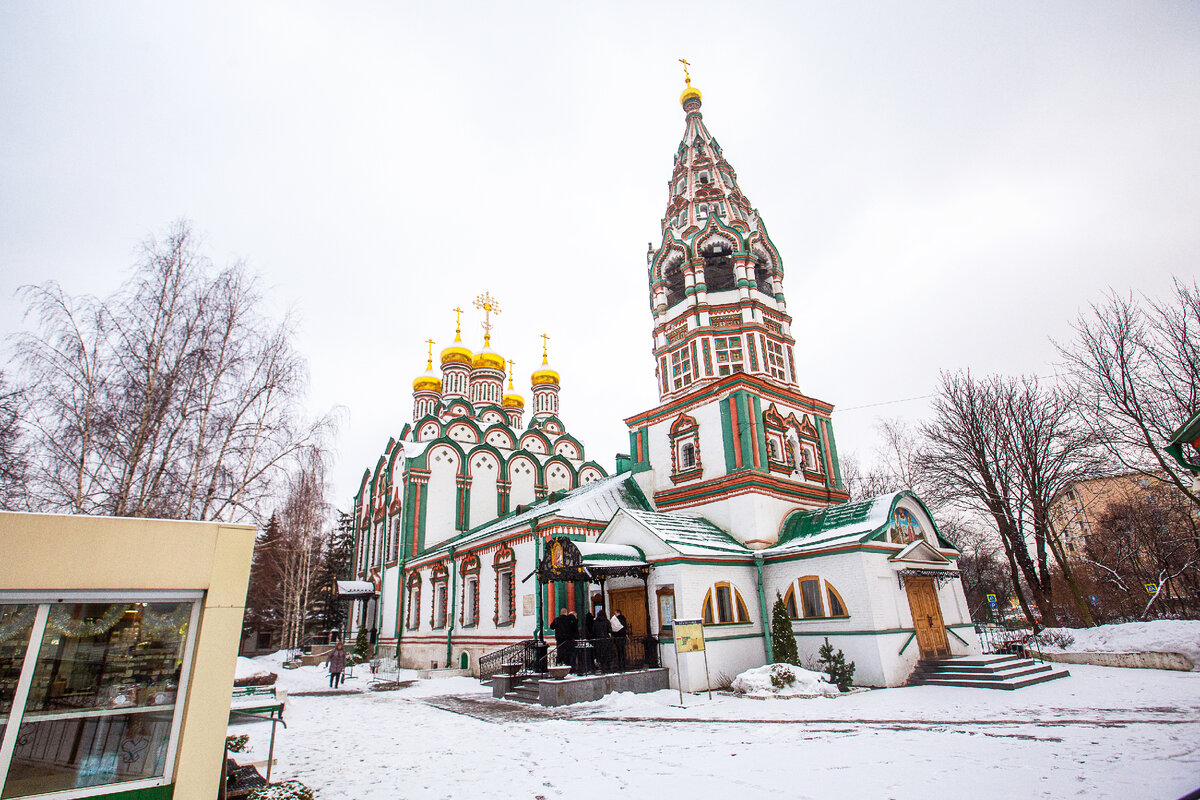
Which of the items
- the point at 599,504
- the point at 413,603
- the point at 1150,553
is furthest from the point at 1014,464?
the point at 413,603

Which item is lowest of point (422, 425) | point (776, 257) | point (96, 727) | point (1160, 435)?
point (96, 727)

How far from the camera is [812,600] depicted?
46.0 feet

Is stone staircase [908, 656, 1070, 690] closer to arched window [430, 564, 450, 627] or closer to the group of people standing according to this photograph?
the group of people standing

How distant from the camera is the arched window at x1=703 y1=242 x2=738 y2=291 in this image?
2016 centimetres

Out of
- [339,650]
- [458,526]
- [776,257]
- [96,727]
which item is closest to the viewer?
[96,727]

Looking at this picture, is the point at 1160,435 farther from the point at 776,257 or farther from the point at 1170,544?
the point at 776,257

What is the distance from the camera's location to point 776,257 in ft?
68.3

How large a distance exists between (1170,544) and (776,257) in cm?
1497

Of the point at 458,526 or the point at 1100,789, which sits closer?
the point at 1100,789

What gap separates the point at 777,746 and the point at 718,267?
16.0 meters

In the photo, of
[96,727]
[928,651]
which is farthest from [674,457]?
[96,727]

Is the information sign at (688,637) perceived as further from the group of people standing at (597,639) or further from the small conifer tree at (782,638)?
the small conifer tree at (782,638)

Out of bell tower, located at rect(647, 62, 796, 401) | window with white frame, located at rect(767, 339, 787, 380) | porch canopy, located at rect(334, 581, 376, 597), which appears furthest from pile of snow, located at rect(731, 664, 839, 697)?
porch canopy, located at rect(334, 581, 376, 597)

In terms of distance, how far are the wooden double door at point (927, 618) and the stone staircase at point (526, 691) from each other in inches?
339
